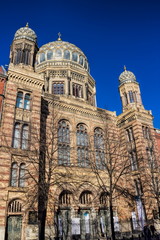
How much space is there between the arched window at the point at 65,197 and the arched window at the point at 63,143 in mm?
3275

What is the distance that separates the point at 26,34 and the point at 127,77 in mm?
17182

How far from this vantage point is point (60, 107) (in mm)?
27641

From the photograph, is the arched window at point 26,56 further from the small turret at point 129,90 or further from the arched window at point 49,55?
the small turret at point 129,90

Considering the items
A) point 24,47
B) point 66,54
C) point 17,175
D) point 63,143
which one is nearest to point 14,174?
point 17,175

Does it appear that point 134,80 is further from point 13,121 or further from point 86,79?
point 13,121

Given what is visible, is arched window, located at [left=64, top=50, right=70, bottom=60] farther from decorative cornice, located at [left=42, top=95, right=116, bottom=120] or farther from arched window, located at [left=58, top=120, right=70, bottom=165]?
arched window, located at [left=58, top=120, right=70, bottom=165]

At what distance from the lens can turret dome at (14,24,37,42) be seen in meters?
30.1

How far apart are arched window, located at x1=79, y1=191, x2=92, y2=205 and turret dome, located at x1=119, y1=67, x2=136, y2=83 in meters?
19.9

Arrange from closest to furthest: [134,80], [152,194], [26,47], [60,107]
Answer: [152,194] → [60,107] → [26,47] → [134,80]

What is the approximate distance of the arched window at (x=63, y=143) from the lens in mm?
24909

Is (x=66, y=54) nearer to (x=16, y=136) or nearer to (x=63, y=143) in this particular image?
(x=63, y=143)

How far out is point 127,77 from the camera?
119ft

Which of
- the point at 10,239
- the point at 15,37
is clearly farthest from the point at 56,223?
the point at 15,37

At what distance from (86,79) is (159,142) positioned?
1657 centimetres
